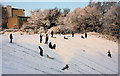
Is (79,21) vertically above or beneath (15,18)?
beneath

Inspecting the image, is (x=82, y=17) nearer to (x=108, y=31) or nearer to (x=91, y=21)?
(x=91, y=21)

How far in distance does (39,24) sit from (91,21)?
14120 mm

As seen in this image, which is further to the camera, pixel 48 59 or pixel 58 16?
pixel 58 16

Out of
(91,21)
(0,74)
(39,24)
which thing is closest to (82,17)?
(91,21)

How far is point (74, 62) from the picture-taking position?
15781 mm

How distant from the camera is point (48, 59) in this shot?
47.9 feet

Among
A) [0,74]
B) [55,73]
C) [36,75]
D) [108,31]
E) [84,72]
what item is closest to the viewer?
[0,74]

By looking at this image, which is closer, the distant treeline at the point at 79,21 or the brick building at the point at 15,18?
the distant treeline at the point at 79,21

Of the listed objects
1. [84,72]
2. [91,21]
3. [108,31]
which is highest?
[91,21]

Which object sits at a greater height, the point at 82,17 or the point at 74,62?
the point at 82,17

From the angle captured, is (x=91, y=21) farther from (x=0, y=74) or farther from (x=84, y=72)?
(x=0, y=74)

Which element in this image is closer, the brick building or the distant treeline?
the distant treeline

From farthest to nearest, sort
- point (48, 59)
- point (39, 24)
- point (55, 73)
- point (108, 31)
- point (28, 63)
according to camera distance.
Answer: point (39, 24) → point (108, 31) → point (48, 59) → point (28, 63) → point (55, 73)

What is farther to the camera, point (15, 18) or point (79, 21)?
point (15, 18)
